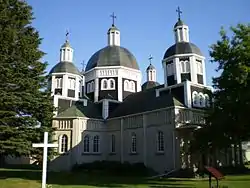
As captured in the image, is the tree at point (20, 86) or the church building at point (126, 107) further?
the church building at point (126, 107)

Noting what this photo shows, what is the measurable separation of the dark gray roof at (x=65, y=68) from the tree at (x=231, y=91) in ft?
85.9

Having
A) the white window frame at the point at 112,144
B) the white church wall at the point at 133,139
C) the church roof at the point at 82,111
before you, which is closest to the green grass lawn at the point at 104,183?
the white church wall at the point at 133,139

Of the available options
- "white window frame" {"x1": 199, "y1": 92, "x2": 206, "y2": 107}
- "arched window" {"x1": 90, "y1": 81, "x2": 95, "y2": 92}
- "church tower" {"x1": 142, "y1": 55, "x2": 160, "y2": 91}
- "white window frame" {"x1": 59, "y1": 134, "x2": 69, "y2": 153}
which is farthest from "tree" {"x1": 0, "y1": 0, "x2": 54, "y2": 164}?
"church tower" {"x1": 142, "y1": 55, "x2": 160, "y2": 91}

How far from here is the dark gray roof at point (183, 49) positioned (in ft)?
120

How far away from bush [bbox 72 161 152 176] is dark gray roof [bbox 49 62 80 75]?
566 inches

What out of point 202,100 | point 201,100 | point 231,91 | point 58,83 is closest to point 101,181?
point 231,91

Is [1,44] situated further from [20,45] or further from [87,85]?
[87,85]

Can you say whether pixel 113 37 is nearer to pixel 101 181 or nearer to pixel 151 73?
pixel 151 73

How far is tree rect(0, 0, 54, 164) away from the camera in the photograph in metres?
20.7

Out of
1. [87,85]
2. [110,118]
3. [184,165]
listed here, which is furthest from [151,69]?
[184,165]

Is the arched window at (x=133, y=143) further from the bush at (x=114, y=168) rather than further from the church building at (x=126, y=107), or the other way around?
the bush at (x=114, y=168)

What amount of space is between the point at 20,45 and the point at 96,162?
1977 centimetres

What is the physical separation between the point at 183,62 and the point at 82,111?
14672 mm

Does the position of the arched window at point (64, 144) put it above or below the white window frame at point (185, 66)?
below
